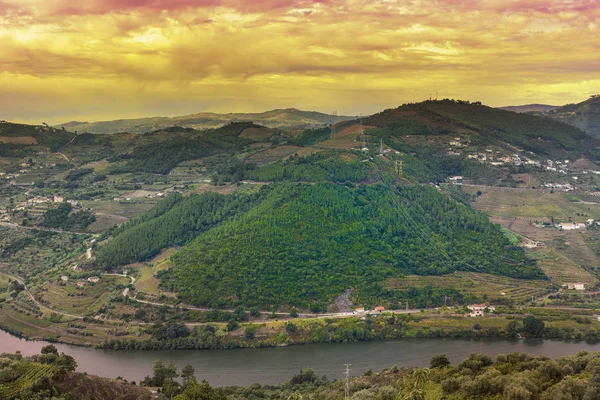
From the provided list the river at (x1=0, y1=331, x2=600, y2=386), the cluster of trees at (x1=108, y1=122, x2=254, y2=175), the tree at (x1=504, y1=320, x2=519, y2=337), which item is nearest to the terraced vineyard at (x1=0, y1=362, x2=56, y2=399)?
the river at (x1=0, y1=331, x2=600, y2=386)

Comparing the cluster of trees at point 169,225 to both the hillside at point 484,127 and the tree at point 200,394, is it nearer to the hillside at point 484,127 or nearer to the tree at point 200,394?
the tree at point 200,394

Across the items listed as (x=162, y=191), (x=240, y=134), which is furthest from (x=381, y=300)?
(x=240, y=134)

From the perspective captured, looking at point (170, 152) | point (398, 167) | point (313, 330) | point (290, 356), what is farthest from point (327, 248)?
point (170, 152)

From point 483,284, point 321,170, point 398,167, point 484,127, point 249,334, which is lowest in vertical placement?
point 249,334

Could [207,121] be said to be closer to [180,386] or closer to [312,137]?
[312,137]


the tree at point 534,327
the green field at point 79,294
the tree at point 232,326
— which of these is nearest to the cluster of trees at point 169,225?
the green field at point 79,294

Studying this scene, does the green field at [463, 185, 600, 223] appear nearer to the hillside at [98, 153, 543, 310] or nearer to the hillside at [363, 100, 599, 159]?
the hillside at [98, 153, 543, 310]
